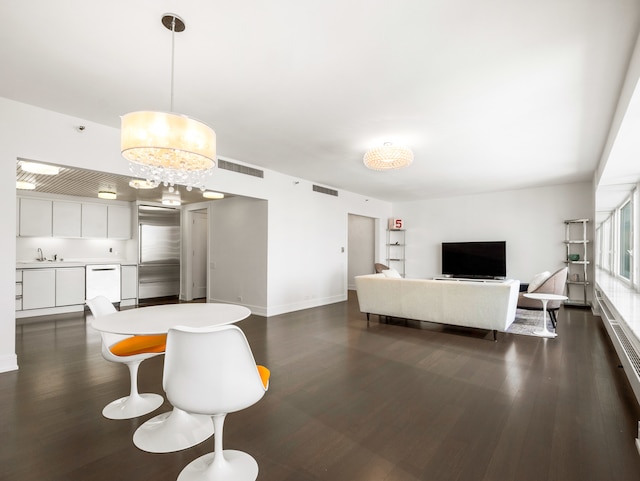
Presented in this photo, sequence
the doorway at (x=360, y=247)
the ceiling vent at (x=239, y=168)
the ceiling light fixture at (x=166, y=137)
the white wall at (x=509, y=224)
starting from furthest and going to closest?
the doorway at (x=360, y=247) → the white wall at (x=509, y=224) → the ceiling vent at (x=239, y=168) → the ceiling light fixture at (x=166, y=137)

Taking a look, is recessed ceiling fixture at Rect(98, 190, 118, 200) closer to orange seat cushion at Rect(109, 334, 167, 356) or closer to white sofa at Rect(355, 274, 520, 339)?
orange seat cushion at Rect(109, 334, 167, 356)

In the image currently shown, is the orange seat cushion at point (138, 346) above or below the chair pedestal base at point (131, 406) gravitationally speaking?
above

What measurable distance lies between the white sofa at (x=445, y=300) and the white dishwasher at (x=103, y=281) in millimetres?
5105

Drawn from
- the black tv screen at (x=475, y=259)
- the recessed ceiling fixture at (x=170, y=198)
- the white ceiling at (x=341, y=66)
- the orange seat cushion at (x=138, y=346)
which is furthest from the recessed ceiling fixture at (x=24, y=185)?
the black tv screen at (x=475, y=259)

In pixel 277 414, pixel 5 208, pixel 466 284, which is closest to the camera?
pixel 277 414

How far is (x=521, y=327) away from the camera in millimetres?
5074

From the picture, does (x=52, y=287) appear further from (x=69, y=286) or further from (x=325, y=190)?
(x=325, y=190)

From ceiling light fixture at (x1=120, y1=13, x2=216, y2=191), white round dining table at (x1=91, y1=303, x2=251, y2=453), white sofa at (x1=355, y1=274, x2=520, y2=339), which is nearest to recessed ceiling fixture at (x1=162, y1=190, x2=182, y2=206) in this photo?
white sofa at (x1=355, y1=274, x2=520, y2=339)

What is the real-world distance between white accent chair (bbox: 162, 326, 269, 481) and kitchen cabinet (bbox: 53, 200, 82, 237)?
653 centimetres

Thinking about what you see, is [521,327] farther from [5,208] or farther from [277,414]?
[5,208]

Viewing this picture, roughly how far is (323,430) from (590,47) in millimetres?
3315

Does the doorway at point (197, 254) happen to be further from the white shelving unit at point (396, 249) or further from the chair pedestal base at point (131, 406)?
the chair pedestal base at point (131, 406)

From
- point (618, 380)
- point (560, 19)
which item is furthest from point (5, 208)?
point (618, 380)

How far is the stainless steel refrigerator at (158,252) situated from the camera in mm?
7477
